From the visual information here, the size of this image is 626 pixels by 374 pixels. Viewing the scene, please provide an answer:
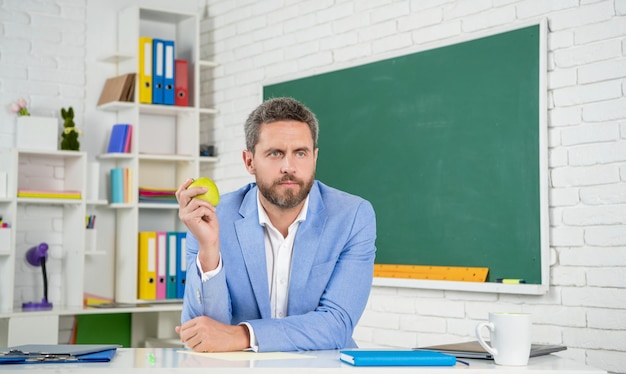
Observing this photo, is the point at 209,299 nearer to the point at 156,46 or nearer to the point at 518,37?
the point at 518,37

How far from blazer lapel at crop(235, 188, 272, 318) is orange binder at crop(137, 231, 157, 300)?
267 cm

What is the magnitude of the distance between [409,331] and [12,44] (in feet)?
9.31

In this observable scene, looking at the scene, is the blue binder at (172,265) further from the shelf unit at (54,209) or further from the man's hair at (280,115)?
the man's hair at (280,115)

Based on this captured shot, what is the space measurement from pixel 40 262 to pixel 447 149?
95.4 inches

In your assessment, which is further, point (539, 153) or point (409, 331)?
point (409, 331)

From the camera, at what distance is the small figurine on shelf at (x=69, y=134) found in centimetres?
480

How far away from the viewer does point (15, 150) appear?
453 centimetres

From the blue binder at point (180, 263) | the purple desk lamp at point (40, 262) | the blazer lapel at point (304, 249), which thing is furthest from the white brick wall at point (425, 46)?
the blazer lapel at point (304, 249)

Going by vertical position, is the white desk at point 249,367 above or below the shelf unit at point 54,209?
below

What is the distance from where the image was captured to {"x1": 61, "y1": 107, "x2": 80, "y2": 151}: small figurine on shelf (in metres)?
4.80

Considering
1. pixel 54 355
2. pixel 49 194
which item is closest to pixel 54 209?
pixel 49 194

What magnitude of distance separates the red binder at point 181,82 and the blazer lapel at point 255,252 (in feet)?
9.55

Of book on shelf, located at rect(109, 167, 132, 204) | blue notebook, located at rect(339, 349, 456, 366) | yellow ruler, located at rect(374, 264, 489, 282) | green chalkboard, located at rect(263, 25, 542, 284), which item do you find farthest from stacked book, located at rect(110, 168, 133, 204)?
blue notebook, located at rect(339, 349, 456, 366)

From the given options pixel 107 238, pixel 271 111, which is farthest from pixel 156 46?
pixel 271 111
